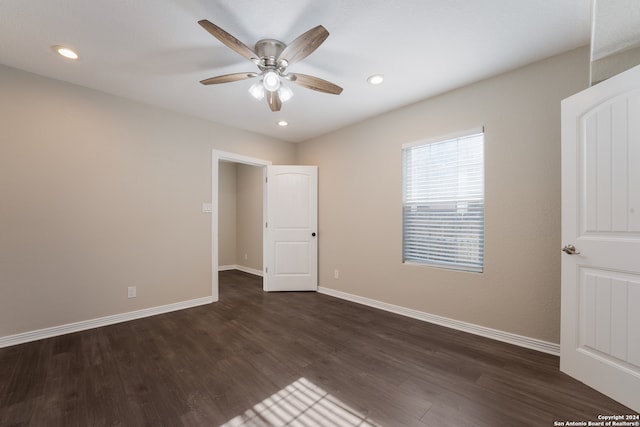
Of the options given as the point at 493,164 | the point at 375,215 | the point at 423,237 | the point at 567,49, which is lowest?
the point at 423,237

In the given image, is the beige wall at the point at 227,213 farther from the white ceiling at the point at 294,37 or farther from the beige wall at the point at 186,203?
the white ceiling at the point at 294,37

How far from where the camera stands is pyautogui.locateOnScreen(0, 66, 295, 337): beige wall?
2451 mm

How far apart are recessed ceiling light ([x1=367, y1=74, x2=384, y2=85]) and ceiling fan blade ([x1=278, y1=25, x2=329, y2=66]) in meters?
1.00

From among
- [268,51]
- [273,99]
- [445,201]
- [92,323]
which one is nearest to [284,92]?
[273,99]

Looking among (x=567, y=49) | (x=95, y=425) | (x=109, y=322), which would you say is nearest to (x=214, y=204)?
(x=109, y=322)

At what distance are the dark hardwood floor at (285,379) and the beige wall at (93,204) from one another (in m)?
0.49

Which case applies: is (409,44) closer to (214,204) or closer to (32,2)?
(32,2)

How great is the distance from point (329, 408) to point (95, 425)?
138 centimetres

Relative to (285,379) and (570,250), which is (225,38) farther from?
(570,250)

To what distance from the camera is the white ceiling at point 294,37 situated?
1.74 metres

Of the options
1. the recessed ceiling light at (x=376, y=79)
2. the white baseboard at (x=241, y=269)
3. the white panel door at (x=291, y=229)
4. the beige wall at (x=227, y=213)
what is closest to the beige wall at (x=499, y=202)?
the recessed ceiling light at (x=376, y=79)

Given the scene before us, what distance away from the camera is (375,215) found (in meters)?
3.58

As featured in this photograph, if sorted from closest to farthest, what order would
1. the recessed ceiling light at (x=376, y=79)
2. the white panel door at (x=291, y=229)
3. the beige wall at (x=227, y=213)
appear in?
the recessed ceiling light at (x=376, y=79)
the white panel door at (x=291, y=229)
the beige wall at (x=227, y=213)

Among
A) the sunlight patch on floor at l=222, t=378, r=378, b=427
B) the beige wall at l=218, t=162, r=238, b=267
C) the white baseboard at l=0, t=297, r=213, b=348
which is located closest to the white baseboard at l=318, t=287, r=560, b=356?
the sunlight patch on floor at l=222, t=378, r=378, b=427
